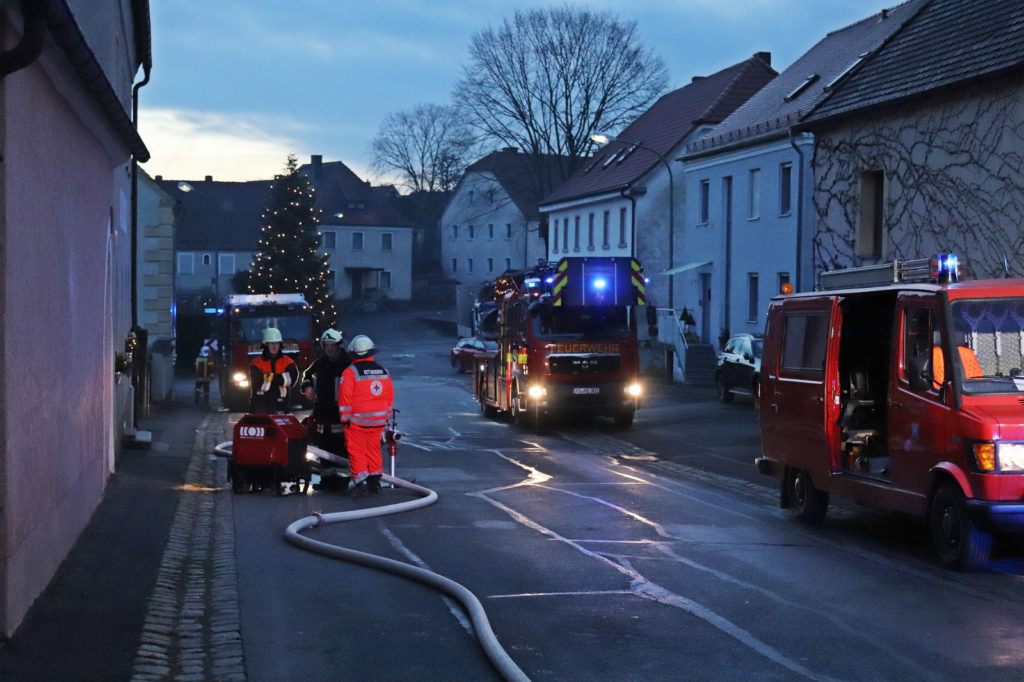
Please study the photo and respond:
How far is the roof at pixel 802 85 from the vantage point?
126 ft

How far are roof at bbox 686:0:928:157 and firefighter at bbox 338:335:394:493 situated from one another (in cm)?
2444

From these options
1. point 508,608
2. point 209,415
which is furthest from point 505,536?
point 209,415

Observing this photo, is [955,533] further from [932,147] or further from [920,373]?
[932,147]

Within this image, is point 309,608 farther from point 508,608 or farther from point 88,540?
point 88,540

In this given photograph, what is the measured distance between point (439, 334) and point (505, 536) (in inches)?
2530

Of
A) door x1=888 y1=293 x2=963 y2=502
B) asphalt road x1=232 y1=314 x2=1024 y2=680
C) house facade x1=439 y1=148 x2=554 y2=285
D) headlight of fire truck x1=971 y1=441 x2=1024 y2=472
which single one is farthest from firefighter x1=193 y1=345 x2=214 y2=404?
house facade x1=439 y1=148 x2=554 y2=285

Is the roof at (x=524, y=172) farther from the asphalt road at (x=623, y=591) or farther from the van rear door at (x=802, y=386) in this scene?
the van rear door at (x=802, y=386)

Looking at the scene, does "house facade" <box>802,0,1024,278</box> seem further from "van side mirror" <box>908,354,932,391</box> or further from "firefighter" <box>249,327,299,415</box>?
"firefighter" <box>249,327,299,415</box>

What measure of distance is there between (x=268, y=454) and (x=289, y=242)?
5182cm

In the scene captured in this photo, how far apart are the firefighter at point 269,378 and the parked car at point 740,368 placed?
15.4m

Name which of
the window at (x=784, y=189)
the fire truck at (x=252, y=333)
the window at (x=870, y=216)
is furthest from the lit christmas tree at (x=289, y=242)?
the window at (x=870, y=216)

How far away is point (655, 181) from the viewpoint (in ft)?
178

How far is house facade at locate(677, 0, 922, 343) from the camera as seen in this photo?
123ft

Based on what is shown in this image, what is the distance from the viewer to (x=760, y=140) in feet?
130
